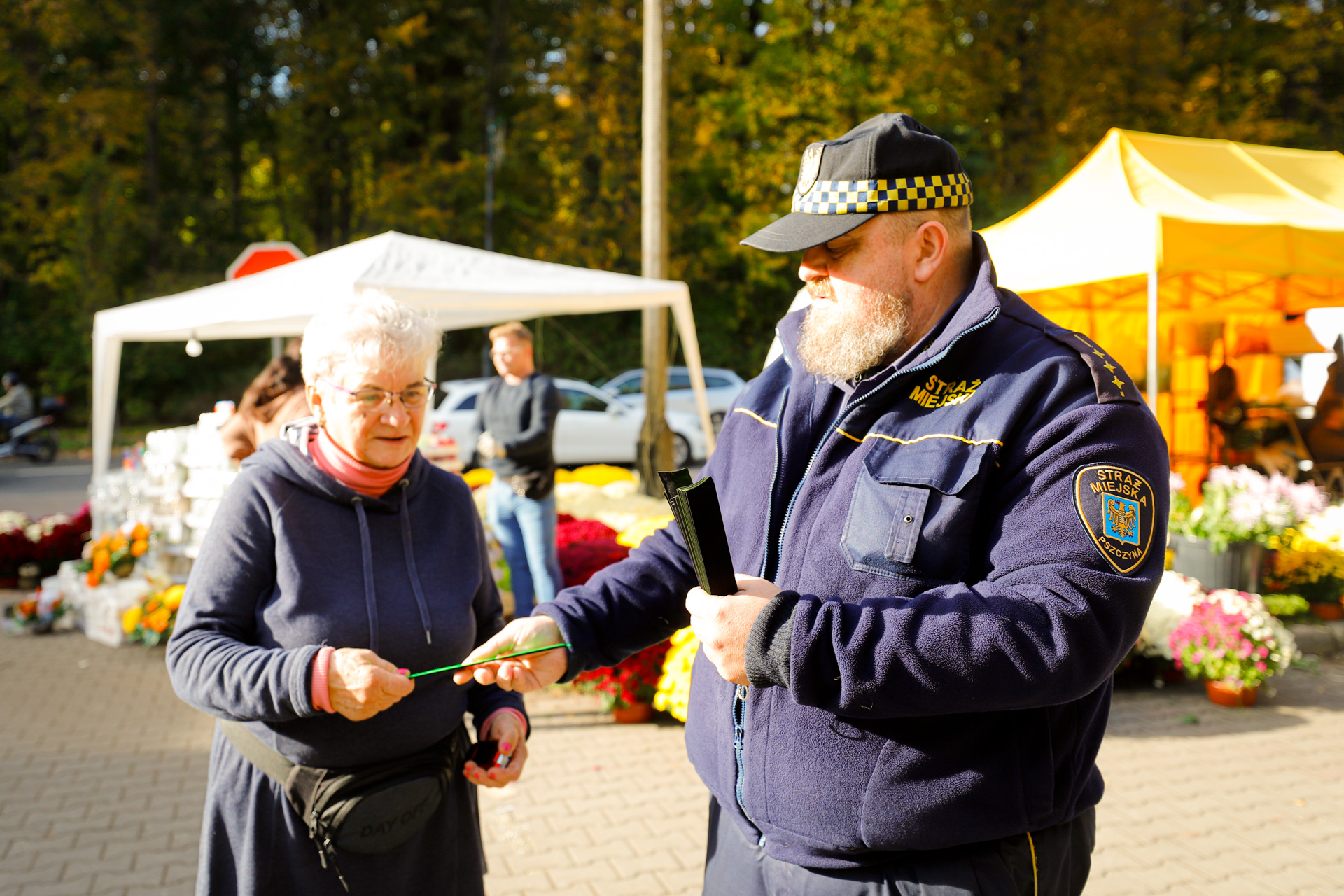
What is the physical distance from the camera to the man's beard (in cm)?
166

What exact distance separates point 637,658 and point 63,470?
15219 millimetres

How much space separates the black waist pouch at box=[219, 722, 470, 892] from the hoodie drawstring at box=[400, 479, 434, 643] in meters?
0.30

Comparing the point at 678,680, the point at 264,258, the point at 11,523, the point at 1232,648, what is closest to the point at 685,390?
the point at 264,258

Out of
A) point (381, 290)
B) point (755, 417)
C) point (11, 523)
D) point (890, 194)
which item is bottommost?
point (11, 523)

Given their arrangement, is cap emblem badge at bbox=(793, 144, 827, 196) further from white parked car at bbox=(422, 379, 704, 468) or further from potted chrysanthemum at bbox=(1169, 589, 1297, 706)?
white parked car at bbox=(422, 379, 704, 468)

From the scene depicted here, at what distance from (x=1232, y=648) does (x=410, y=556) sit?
484 centimetres

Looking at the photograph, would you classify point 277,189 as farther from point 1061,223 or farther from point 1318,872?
point 1318,872

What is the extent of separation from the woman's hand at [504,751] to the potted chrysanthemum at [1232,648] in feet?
14.8

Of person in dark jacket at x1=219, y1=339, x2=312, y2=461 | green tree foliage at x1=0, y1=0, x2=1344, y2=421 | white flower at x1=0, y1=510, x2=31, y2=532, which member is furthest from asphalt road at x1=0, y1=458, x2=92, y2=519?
person in dark jacket at x1=219, y1=339, x2=312, y2=461

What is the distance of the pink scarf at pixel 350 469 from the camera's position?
2.14 m

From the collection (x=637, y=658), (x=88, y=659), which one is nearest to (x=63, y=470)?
(x=88, y=659)

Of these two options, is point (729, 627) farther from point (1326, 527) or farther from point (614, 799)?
point (1326, 527)

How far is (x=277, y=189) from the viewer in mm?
26719

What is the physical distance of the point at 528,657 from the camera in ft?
6.17
